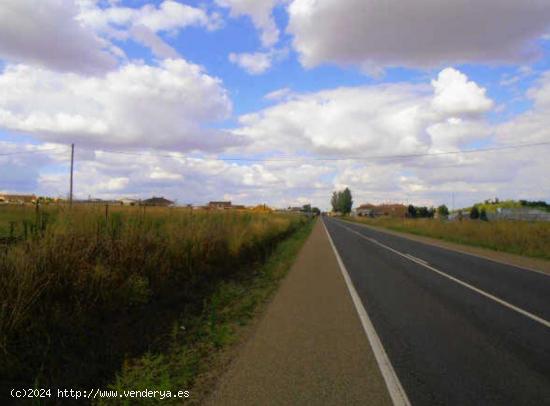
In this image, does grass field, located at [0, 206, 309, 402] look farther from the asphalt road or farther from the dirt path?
the asphalt road

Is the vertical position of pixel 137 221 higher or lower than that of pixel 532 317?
higher

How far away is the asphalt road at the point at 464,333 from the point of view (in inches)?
192

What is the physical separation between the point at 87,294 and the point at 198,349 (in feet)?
7.26

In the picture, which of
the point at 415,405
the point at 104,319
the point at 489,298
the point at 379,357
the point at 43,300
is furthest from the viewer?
the point at 489,298

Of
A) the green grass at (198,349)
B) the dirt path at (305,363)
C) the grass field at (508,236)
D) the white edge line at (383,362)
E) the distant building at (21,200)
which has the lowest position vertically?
the green grass at (198,349)

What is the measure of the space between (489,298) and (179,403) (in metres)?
7.87

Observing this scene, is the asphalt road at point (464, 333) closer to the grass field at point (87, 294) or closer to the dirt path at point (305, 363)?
the dirt path at point (305, 363)

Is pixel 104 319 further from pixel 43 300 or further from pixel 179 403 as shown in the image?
pixel 179 403

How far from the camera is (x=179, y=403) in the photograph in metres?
4.51

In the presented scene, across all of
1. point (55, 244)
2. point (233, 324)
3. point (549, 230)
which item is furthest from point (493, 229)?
point (55, 244)

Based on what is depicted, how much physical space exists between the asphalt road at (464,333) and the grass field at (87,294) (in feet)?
11.0

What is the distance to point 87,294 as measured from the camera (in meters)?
7.38

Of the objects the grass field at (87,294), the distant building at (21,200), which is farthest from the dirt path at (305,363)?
the distant building at (21,200)

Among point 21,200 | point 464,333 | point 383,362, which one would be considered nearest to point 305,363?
point 383,362
